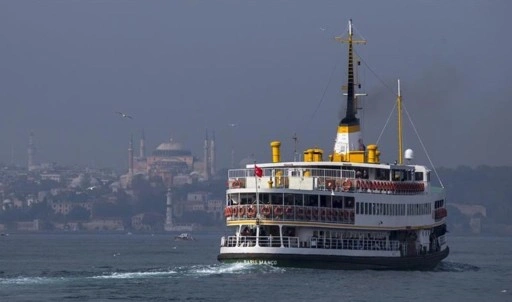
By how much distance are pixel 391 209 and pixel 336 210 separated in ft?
15.9

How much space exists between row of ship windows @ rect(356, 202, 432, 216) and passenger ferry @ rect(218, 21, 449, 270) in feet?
0.17

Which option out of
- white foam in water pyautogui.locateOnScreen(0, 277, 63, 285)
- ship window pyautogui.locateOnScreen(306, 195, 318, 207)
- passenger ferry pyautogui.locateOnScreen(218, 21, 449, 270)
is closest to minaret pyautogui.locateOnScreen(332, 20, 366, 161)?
passenger ferry pyautogui.locateOnScreen(218, 21, 449, 270)

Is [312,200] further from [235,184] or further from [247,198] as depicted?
[235,184]

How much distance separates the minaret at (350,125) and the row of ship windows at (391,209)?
484 centimetres

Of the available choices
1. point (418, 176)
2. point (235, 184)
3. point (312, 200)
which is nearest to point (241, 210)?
point (235, 184)

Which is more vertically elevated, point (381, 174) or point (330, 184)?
point (381, 174)

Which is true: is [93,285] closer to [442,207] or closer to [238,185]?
[238,185]

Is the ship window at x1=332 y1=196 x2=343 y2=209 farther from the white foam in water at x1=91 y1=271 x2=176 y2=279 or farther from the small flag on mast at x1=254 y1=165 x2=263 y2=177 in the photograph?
the white foam in water at x1=91 y1=271 x2=176 y2=279

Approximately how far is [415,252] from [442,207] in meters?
8.55

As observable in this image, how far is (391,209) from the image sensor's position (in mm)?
89125

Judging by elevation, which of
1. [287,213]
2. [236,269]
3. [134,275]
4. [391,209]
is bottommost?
[134,275]

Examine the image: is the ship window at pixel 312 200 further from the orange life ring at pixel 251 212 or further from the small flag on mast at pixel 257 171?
the orange life ring at pixel 251 212

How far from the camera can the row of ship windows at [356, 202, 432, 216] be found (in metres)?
87.0

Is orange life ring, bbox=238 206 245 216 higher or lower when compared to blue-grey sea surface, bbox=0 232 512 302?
higher
